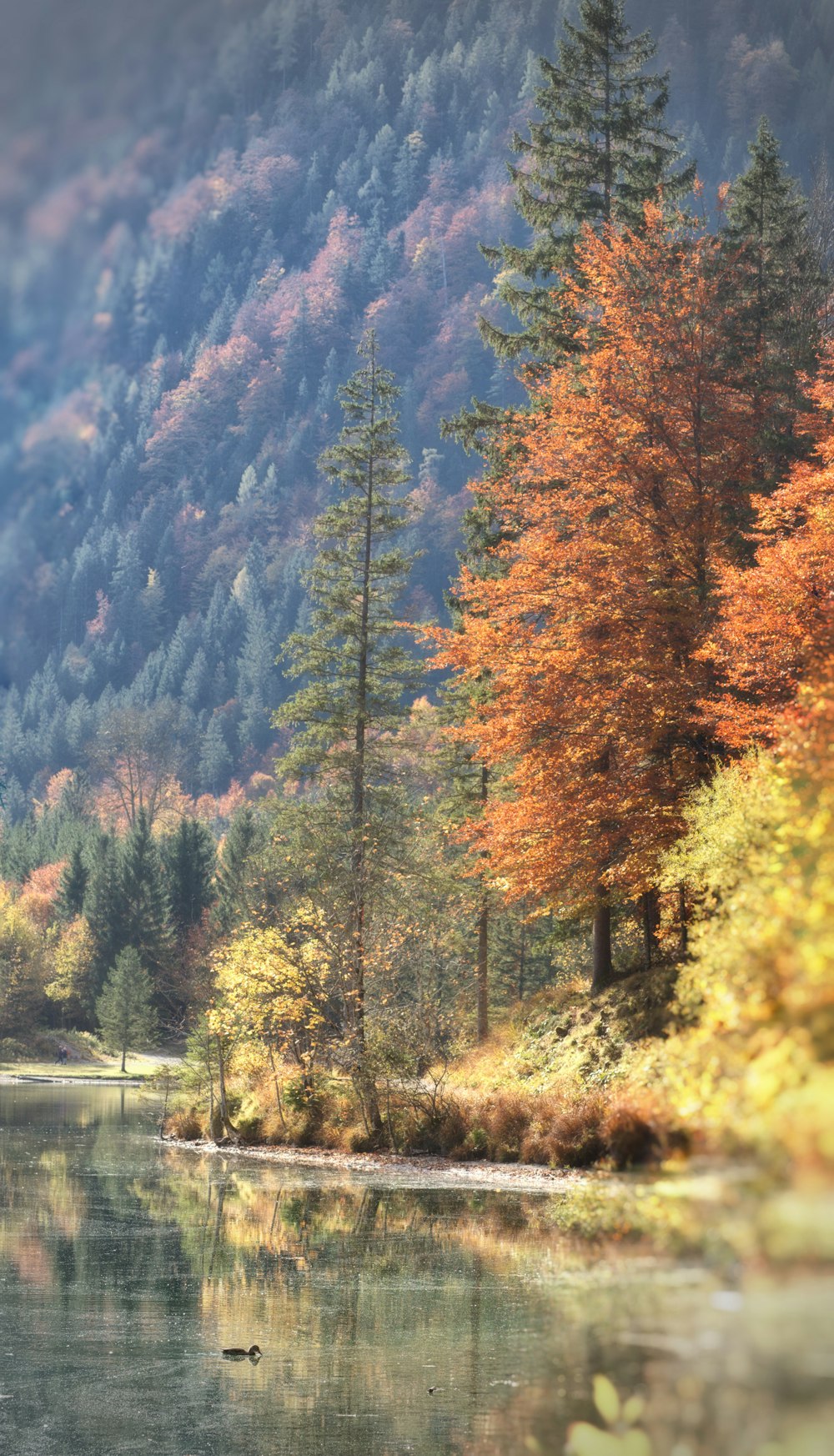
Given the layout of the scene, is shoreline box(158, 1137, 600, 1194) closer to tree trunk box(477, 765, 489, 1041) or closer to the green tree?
tree trunk box(477, 765, 489, 1041)

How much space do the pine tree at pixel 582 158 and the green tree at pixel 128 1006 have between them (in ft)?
193

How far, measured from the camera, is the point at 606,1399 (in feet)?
16.0

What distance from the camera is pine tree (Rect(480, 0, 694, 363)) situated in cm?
3356

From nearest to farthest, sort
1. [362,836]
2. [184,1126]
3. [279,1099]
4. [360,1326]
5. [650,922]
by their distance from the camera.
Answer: [360,1326] < [650,922] < [279,1099] < [184,1126] < [362,836]

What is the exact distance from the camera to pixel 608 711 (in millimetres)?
24375

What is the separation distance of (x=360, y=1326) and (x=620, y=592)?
14.5m

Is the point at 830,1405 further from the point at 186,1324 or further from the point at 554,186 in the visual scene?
the point at 554,186

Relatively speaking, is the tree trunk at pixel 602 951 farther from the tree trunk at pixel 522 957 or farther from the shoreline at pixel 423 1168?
the tree trunk at pixel 522 957

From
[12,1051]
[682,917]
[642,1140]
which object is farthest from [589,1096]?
[12,1051]

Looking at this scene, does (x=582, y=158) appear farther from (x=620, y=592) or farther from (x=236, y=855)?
(x=236, y=855)

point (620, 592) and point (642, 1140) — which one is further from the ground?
point (620, 592)

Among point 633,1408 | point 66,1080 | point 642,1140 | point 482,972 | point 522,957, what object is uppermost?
point 522,957

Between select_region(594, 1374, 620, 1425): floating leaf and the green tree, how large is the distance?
82.8 metres

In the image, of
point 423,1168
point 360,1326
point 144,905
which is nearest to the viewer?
point 360,1326
